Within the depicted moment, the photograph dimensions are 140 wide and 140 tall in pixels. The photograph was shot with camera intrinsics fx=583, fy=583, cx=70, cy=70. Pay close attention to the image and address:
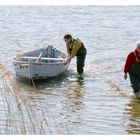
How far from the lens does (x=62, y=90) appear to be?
1066 cm

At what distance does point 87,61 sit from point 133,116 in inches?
262

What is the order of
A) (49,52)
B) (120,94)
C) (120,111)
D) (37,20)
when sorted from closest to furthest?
(120,111), (120,94), (49,52), (37,20)

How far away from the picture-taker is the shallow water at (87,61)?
26.6 feet

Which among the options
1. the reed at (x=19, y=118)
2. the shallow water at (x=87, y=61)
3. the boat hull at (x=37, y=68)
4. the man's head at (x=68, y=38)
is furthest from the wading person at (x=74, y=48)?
the reed at (x=19, y=118)

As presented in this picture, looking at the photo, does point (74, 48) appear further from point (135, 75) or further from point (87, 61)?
A: point (87, 61)

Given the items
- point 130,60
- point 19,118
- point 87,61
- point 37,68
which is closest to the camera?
point 19,118

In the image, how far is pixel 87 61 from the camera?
14914 mm

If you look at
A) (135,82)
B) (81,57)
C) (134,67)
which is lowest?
(81,57)

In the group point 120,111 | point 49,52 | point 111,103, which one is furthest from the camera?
point 49,52

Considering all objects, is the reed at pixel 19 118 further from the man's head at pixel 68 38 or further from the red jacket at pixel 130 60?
the man's head at pixel 68 38

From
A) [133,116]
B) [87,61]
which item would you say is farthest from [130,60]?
[87,61]

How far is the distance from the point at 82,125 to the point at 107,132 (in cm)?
48
